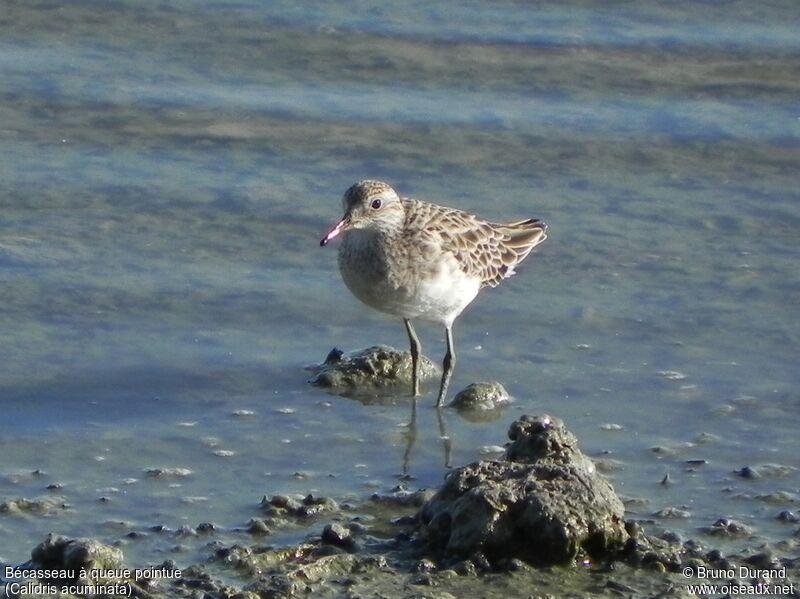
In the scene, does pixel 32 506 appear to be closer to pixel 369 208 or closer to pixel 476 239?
pixel 369 208

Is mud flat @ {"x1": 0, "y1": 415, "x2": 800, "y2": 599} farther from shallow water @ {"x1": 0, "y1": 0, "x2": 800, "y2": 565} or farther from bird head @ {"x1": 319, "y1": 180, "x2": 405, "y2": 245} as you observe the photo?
bird head @ {"x1": 319, "y1": 180, "x2": 405, "y2": 245}

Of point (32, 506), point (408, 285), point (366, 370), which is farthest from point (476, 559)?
point (408, 285)

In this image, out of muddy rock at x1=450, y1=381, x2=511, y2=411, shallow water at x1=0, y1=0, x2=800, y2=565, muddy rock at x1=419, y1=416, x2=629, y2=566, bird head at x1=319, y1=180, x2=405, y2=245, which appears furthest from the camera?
bird head at x1=319, y1=180, x2=405, y2=245

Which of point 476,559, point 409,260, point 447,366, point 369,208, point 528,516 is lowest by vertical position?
point 476,559

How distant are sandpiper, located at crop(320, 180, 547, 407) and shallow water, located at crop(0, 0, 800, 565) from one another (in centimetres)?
35

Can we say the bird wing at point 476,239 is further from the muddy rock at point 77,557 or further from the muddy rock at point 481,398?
the muddy rock at point 77,557

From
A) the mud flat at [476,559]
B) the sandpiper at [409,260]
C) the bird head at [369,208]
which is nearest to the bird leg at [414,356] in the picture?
the sandpiper at [409,260]

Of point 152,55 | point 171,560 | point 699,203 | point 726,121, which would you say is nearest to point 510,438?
point 171,560

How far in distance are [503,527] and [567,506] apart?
0.79ft

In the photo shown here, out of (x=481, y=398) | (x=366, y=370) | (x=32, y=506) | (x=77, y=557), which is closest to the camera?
(x=77, y=557)

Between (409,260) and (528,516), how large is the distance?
2.57 metres

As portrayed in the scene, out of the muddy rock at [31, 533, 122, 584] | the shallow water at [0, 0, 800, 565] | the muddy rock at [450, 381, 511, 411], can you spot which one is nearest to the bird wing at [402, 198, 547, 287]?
the shallow water at [0, 0, 800, 565]

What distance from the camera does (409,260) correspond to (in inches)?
318

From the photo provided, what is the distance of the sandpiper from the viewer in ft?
26.1
